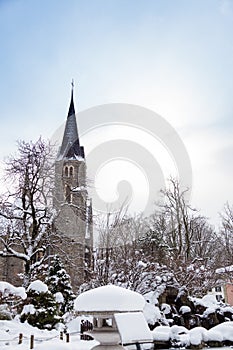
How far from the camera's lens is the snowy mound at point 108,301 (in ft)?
17.9

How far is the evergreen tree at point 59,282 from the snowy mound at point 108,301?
43.3 feet

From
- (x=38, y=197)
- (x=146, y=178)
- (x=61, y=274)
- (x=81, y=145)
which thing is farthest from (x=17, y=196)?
(x=81, y=145)

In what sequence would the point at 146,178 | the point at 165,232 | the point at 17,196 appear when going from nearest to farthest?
the point at 17,196, the point at 146,178, the point at 165,232

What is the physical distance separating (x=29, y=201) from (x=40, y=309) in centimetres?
504

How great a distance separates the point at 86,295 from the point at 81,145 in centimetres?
3169

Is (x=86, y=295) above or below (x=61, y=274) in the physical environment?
below

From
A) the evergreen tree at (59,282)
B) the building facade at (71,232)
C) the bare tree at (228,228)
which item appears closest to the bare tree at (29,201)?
the building facade at (71,232)

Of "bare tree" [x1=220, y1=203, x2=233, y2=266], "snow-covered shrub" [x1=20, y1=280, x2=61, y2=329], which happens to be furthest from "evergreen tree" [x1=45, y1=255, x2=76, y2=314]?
"bare tree" [x1=220, y1=203, x2=233, y2=266]

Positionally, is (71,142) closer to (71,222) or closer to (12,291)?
(71,222)

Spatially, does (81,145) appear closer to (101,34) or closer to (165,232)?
(165,232)

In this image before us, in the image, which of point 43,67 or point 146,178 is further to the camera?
point 146,178

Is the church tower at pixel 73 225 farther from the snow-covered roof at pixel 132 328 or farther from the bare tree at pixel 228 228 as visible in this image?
the snow-covered roof at pixel 132 328

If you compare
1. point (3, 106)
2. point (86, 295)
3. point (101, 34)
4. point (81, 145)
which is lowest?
point (86, 295)

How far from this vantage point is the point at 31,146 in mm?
17469
